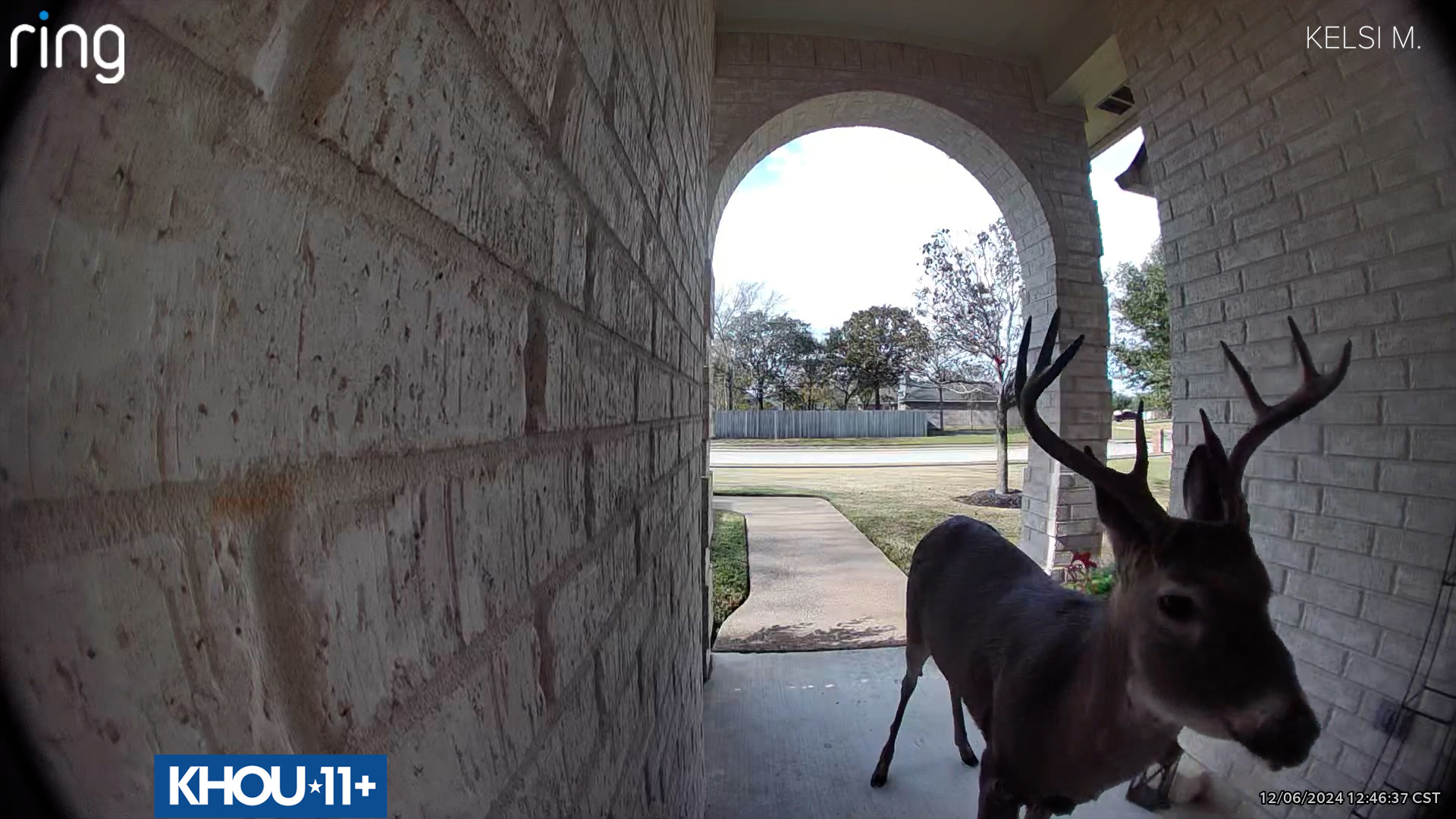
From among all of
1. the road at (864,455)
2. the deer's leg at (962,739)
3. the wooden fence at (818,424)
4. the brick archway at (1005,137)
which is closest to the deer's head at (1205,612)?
the deer's leg at (962,739)

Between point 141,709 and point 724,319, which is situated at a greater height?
point 724,319

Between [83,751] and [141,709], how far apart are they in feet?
0.07

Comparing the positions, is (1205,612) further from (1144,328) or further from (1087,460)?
(1144,328)

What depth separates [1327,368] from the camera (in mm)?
2396

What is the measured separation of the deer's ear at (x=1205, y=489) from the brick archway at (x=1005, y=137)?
3038mm

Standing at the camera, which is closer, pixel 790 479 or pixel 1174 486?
pixel 1174 486

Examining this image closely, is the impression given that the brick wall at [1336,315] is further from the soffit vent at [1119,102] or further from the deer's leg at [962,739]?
the soffit vent at [1119,102]

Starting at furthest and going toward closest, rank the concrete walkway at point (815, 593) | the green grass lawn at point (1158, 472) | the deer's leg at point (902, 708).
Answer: the green grass lawn at point (1158, 472), the concrete walkway at point (815, 593), the deer's leg at point (902, 708)

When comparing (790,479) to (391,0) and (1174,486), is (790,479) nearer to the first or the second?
(1174,486)

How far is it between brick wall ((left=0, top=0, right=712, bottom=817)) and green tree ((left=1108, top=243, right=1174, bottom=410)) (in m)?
15.5

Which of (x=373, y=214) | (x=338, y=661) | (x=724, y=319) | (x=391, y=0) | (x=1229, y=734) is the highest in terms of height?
(x=724, y=319)

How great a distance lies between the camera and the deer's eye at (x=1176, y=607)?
4.50ft

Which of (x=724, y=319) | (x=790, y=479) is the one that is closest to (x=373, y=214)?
(x=790, y=479)

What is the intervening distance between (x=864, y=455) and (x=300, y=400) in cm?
2180
